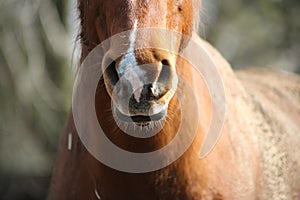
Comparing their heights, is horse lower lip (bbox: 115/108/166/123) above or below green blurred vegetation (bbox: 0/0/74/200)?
above

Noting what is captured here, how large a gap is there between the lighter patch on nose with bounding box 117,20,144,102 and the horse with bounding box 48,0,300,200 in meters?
0.01

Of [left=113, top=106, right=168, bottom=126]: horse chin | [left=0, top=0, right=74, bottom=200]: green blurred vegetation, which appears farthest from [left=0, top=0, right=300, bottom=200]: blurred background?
[left=113, top=106, right=168, bottom=126]: horse chin

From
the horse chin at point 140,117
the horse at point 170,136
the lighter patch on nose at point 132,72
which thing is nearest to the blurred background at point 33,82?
the horse at point 170,136

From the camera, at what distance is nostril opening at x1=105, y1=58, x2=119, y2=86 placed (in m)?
3.41

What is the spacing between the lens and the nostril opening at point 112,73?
3.41 metres

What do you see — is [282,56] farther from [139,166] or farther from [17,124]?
[139,166]

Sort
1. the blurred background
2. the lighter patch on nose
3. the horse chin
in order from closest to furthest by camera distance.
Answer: the lighter patch on nose < the horse chin < the blurred background

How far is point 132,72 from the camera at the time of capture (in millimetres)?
3266

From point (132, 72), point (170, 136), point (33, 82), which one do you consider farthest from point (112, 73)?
point (33, 82)

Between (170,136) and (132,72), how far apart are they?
0.84 meters

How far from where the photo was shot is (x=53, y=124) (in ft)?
35.7

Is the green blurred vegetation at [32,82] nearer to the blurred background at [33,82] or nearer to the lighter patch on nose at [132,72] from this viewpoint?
the blurred background at [33,82]

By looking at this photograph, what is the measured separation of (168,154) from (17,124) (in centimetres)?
717

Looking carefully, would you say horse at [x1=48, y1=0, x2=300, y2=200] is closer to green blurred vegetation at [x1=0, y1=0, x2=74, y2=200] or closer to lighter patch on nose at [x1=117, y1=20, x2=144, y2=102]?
lighter patch on nose at [x1=117, y1=20, x2=144, y2=102]
